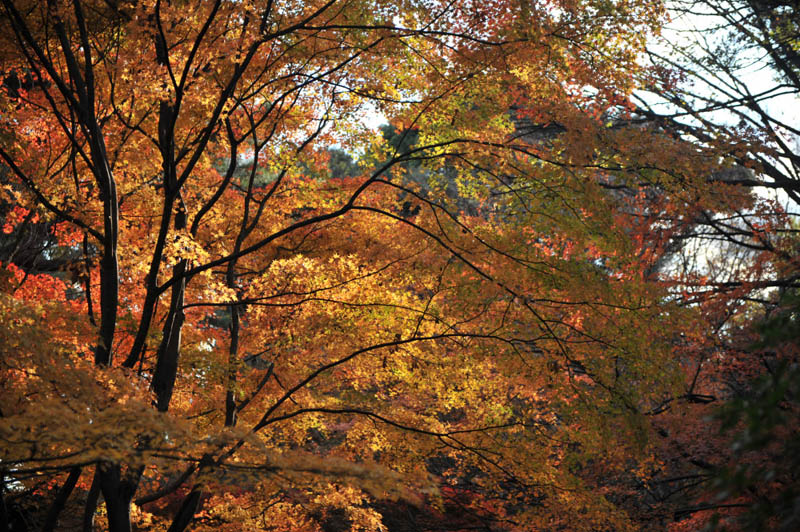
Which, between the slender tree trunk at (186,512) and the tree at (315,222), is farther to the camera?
the slender tree trunk at (186,512)

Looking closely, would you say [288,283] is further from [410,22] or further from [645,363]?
[645,363]

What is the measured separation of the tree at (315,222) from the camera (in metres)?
5.93

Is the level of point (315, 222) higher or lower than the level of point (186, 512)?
higher

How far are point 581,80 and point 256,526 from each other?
322 inches

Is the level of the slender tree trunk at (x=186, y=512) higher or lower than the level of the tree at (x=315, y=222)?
lower

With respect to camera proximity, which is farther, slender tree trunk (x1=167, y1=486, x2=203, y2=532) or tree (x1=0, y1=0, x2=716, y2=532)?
slender tree trunk (x1=167, y1=486, x2=203, y2=532)

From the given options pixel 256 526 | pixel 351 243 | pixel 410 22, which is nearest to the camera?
pixel 410 22

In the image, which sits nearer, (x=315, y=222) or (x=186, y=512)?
(x=186, y=512)

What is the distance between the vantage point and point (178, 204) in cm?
805

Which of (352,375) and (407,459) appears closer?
(407,459)

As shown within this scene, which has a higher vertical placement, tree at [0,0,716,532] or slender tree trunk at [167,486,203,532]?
tree at [0,0,716,532]

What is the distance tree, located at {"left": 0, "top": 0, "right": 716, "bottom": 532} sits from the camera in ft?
19.4

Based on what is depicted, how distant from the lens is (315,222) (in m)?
8.02

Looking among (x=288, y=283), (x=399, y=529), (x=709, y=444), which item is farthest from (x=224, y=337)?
(x=709, y=444)
